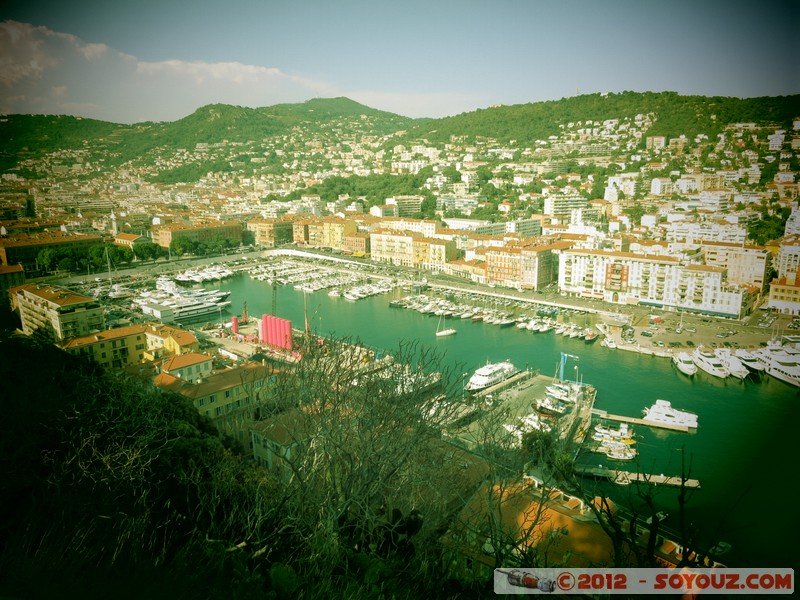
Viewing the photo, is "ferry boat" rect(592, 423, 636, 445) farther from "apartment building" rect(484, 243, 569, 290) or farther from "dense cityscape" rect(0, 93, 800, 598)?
"apartment building" rect(484, 243, 569, 290)

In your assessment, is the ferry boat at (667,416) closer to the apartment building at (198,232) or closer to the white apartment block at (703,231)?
the white apartment block at (703,231)

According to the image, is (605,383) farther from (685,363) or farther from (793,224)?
(793,224)

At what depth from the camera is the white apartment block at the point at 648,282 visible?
25.0ft

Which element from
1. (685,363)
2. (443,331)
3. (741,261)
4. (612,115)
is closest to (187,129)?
(612,115)

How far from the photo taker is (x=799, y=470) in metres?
3.92

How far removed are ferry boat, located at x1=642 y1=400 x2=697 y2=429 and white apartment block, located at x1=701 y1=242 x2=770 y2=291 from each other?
465 cm

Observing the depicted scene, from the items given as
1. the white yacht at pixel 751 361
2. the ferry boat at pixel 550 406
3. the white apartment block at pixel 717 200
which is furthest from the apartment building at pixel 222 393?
the white apartment block at pixel 717 200

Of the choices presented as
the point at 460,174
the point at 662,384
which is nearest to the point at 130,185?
the point at 460,174

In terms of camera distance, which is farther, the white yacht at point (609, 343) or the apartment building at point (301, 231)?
the apartment building at point (301, 231)

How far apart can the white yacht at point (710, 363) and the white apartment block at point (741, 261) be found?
2853 millimetres

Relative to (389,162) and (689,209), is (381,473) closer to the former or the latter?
(689,209)

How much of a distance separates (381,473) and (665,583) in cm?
105

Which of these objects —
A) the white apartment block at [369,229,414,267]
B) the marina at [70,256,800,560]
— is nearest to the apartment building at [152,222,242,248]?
the marina at [70,256,800,560]

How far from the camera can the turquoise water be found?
327 cm
